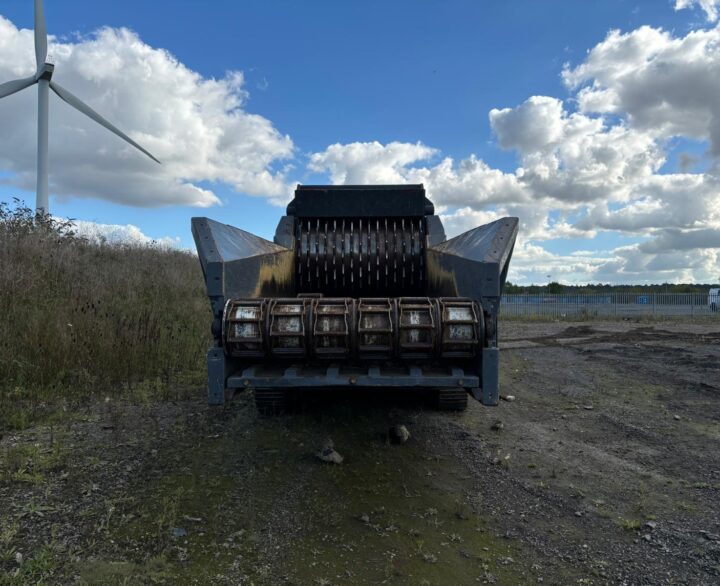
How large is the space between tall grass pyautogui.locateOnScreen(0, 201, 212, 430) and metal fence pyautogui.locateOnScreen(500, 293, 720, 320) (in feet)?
58.8

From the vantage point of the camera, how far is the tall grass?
16.9 ft

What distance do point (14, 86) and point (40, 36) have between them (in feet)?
6.29

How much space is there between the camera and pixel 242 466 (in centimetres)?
376

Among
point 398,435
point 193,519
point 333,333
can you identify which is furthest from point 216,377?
point 398,435

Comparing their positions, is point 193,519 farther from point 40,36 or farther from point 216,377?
point 40,36

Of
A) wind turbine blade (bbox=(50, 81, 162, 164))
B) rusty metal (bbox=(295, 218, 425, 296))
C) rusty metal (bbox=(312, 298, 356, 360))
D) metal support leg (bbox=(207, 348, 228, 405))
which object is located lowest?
metal support leg (bbox=(207, 348, 228, 405))

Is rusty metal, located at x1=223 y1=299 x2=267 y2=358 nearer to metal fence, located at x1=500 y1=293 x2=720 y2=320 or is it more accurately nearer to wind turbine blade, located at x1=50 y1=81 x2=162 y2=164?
wind turbine blade, located at x1=50 y1=81 x2=162 y2=164

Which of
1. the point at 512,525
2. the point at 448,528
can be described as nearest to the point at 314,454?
the point at 448,528

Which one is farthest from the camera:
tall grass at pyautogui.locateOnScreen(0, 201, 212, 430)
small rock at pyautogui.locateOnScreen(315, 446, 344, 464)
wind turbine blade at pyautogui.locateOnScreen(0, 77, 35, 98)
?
wind turbine blade at pyautogui.locateOnScreen(0, 77, 35, 98)

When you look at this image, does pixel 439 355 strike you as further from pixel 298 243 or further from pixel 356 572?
pixel 298 243

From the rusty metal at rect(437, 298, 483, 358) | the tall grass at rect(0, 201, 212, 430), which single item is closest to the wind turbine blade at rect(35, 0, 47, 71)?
the tall grass at rect(0, 201, 212, 430)

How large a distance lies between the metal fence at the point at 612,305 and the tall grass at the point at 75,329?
58.8 ft

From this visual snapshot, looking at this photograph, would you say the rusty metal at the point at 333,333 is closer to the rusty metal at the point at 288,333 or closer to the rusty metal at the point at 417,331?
the rusty metal at the point at 288,333

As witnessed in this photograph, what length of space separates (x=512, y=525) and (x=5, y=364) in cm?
478
